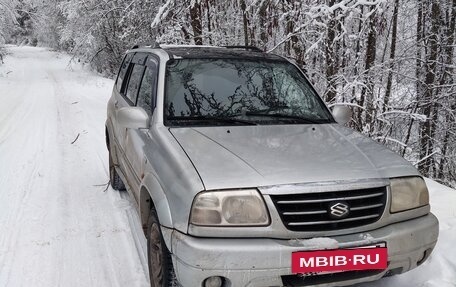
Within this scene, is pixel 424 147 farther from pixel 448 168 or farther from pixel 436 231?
pixel 436 231

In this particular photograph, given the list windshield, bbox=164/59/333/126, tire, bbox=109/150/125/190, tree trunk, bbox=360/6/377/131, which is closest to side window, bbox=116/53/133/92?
tire, bbox=109/150/125/190

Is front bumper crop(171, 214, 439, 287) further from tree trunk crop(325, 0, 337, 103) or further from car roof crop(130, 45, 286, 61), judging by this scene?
tree trunk crop(325, 0, 337, 103)

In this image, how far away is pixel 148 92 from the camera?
3.80 metres

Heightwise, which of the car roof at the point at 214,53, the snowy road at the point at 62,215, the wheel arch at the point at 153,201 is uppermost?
the car roof at the point at 214,53

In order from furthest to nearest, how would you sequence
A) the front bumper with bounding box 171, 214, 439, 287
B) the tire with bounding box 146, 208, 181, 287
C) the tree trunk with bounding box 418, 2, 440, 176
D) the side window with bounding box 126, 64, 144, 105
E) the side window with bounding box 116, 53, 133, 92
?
the tree trunk with bounding box 418, 2, 440, 176, the side window with bounding box 116, 53, 133, 92, the side window with bounding box 126, 64, 144, 105, the tire with bounding box 146, 208, 181, 287, the front bumper with bounding box 171, 214, 439, 287

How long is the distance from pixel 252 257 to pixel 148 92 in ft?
6.61

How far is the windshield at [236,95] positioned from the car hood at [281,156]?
207mm

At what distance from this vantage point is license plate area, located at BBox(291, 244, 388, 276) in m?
2.34

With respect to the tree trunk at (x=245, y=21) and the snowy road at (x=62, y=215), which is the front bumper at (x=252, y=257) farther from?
the tree trunk at (x=245, y=21)

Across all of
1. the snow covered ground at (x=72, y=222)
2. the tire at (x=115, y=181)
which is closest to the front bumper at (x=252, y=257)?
the snow covered ground at (x=72, y=222)

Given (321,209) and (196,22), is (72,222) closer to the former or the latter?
(321,209)

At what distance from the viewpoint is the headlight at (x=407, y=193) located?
8.78 ft

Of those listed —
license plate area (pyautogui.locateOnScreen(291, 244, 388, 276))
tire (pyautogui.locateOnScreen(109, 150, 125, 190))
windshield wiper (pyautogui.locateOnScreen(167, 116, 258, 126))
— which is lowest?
tire (pyautogui.locateOnScreen(109, 150, 125, 190))

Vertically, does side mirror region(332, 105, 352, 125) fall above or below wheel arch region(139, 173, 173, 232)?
above
